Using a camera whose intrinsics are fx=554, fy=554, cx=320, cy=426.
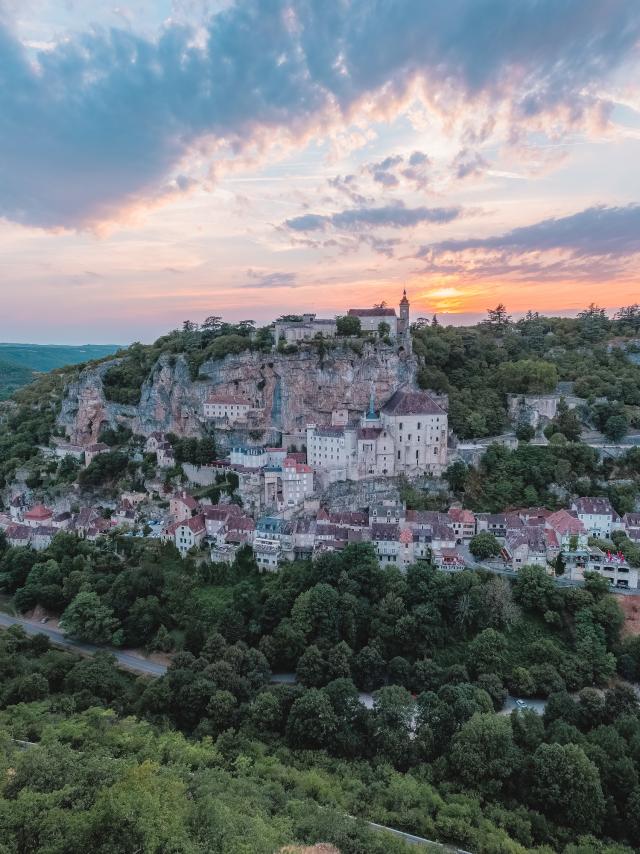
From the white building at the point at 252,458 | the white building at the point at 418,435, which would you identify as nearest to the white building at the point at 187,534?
the white building at the point at 252,458

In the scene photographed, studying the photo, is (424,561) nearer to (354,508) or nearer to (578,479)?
(354,508)

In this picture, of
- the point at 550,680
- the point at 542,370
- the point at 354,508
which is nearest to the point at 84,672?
the point at 354,508

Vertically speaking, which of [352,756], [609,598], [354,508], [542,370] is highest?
[542,370]

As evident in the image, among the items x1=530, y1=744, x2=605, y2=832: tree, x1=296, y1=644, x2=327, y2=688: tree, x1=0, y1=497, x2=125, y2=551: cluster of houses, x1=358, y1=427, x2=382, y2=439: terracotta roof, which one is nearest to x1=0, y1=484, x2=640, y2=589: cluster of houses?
x1=0, y1=497, x2=125, y2=551: cluster of houses

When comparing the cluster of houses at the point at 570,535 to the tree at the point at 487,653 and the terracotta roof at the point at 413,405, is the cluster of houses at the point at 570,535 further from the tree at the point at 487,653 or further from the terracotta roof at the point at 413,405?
the terracotta roof at the point at 413,405

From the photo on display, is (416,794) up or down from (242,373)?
down

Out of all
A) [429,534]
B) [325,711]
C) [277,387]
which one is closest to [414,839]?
[325,711]
